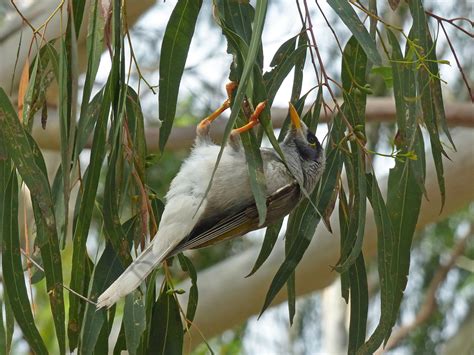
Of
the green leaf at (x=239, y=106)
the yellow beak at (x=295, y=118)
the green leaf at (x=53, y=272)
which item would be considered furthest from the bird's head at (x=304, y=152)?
the green leaf at (x=53, y=272)

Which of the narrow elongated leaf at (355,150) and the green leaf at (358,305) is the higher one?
the narrow elongated leaf at (355,150)

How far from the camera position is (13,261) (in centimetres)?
226

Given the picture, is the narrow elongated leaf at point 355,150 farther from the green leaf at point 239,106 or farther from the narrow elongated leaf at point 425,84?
the green leaf at point 239,106

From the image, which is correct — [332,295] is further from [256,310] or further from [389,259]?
[389,259]

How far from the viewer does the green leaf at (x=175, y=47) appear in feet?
7.38

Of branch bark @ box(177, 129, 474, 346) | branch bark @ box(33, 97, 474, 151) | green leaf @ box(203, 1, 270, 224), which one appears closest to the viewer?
green leaf @ box(203, 1, 270, 224)

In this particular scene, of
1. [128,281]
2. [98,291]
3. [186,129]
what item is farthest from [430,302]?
[128,281]

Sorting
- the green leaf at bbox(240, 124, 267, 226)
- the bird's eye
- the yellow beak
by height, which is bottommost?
the bird's eye

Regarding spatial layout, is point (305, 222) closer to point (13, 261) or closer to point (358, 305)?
point (358, 305)

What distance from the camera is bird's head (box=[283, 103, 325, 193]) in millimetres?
2527

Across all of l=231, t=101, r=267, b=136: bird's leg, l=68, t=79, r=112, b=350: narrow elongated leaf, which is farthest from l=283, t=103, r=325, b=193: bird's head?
l=68, t=79, r=112, b=350: narrow elongated leaf

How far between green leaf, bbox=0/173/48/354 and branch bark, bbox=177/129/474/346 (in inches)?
96.6

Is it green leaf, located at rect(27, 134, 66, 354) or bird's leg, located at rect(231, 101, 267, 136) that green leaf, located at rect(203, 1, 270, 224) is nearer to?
bird's leg, located at rect(231, 101, 267, 136)

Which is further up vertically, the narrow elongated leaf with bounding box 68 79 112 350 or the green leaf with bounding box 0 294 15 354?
the narrow elongated leaf with bounding box 68 79 112 350
